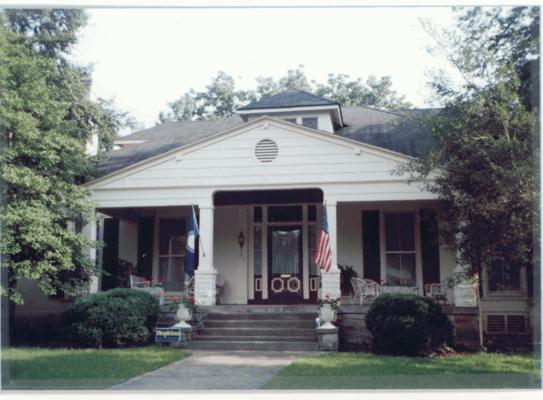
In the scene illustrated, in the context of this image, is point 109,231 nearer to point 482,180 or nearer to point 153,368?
point 153,368

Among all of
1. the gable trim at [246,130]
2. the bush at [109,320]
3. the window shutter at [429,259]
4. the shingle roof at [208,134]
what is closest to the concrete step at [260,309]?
the bush at [109,320]

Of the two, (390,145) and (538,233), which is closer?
(538,233)

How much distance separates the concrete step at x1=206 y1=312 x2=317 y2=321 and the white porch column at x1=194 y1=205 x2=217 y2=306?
0.54m

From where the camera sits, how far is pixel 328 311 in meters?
12.6

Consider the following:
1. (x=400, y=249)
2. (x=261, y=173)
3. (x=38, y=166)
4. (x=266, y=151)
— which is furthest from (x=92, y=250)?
(x=400, y=249)

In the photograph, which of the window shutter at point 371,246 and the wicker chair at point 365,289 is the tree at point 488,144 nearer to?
the wicker chair at point 365,289

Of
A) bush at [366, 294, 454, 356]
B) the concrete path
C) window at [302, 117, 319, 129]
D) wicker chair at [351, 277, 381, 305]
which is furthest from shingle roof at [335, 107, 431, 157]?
the concrete path

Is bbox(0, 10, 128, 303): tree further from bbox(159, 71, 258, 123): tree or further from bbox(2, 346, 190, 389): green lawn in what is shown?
bbox(159, 71, 258, 123): tree

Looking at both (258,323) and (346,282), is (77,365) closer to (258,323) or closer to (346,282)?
(258,323)

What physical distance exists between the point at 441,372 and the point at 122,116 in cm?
1207

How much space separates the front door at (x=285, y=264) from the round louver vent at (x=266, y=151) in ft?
9.34

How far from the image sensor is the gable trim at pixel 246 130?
14250 mm

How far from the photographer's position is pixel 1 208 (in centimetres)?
1230
